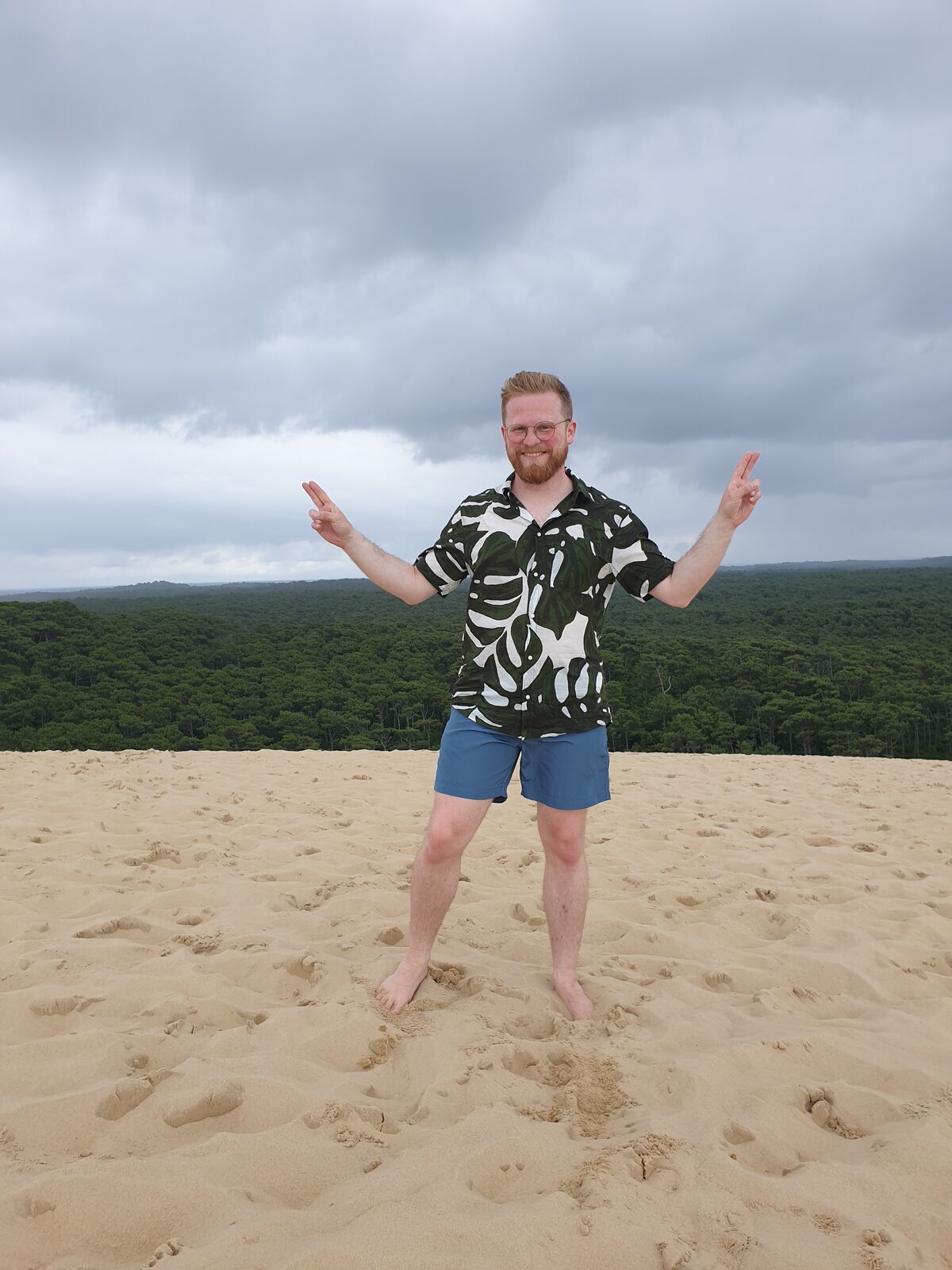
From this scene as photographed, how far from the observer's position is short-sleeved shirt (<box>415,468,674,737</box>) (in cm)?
233

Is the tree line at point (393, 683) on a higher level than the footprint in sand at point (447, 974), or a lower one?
lower

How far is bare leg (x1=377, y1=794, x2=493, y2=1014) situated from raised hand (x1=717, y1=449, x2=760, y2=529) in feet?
3.75

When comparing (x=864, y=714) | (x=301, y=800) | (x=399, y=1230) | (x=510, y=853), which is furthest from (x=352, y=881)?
(x=864, y=714)

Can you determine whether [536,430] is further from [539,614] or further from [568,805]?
[568,805]

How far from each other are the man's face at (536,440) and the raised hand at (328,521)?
599mm

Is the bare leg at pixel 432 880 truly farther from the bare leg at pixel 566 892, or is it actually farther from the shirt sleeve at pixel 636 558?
the shirt sleeve at pixel 636 558

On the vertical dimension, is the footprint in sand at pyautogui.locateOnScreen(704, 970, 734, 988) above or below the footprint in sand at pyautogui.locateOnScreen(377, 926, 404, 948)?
below

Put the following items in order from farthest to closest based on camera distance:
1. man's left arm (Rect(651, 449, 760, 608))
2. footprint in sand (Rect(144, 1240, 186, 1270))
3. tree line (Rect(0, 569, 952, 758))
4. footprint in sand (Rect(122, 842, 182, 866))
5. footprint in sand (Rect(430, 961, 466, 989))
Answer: tree line (Rect(0, 569, 952, 758)), footprint in sand (Rect(122, 842, 182, 866)), footprint in sand (Rect(430, 961, 466, 989)), man's left arm (Rect(651, 449, 760, 608)), footprint in sand (Rect(144, 1240, 186, 1270))

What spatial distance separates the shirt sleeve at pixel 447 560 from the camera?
96.2 inches

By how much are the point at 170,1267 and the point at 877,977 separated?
2.52 m

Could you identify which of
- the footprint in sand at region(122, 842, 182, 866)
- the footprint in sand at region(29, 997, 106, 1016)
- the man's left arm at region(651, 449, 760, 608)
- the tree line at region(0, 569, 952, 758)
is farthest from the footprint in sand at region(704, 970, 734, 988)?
the tree line at region(0, 569, 952, 758)

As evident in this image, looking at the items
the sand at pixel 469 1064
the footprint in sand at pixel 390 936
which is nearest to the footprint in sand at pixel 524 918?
the sand at pixel 469 1064

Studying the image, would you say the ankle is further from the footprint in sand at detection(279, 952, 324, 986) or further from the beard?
the beard

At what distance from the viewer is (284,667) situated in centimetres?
4272
